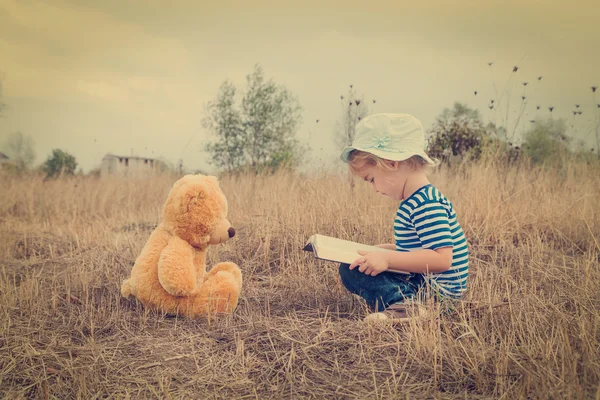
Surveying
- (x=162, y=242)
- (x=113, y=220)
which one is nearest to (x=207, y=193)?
(x=162, y=242)

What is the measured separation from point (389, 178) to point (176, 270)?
1268 mm

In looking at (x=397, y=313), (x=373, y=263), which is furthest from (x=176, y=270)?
(x=397, y=313)

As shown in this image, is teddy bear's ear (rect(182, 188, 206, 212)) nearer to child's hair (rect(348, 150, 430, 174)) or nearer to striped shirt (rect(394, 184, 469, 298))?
child's hair (rect(348, 150, 430, 174))

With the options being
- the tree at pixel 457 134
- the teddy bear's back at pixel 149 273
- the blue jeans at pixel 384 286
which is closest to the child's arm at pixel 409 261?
the blue jeans at pixel 384 286

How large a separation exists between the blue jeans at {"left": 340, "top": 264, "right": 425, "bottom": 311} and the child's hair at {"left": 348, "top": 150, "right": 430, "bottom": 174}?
57 cm

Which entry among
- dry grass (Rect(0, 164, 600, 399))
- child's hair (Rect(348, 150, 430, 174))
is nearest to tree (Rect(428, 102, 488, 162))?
dry grass (Rect(0, 164, 600, 399))

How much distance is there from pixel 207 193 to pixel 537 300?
1973 mm

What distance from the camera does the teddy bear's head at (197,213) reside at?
2574 mm

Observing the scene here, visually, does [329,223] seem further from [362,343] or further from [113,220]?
[113,220]

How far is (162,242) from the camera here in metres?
2.64

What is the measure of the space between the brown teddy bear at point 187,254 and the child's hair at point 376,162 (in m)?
0.84

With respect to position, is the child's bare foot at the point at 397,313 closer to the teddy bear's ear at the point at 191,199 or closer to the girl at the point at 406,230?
the girl at the point at 406,230

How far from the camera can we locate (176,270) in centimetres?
247

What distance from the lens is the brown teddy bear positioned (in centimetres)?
253
